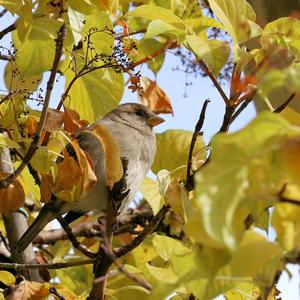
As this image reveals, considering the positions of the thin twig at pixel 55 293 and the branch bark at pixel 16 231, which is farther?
the branch bark at pixel 16 231

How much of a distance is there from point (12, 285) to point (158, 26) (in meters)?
0.91

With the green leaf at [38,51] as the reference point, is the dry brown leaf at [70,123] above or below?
below

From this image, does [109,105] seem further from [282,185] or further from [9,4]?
[282,185]

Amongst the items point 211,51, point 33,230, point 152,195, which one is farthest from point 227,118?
point 33,230

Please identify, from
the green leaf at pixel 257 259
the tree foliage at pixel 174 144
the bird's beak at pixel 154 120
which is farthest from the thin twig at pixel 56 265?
the bird's beak at pixel 154 120

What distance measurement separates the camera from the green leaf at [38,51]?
163 centimetres

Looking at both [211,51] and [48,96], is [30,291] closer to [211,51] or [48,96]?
[48,96]

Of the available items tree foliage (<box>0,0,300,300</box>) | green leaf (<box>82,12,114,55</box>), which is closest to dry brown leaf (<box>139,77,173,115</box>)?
tree foliage (<box>0,0,300,300</box>)

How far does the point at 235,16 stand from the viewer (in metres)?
1.43

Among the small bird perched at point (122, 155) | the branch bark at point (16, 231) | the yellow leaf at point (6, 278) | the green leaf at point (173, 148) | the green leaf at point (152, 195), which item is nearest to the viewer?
the green leaf at point (152, 195)

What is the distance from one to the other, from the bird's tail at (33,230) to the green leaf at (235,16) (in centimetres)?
118

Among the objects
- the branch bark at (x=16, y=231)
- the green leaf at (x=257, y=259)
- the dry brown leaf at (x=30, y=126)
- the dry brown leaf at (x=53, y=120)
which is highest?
the green leaf at (x=257, y=259)

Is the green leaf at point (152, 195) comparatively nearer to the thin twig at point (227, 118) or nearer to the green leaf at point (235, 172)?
the thin twig at point (227, 118)

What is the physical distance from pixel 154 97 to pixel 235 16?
0.69m
